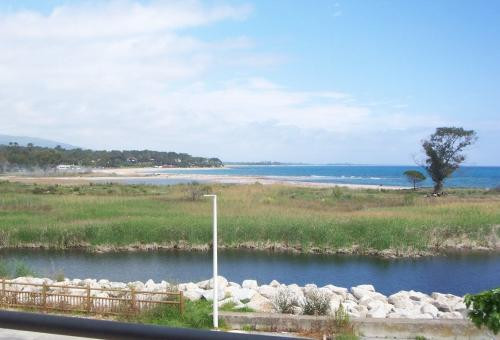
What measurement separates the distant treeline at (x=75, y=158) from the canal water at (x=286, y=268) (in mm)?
93375

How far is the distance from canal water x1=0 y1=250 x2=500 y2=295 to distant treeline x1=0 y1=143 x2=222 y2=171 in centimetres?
9337

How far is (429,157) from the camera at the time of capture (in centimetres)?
5406

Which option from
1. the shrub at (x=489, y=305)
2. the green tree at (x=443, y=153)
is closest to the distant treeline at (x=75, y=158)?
the green tree at (x=443, y=153)

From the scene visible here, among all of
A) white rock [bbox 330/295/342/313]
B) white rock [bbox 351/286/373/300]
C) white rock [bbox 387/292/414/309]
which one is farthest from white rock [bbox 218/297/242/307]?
white rock [bbox 387/292/414/309]

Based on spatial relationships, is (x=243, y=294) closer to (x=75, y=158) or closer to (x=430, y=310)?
(x=430, y=310)

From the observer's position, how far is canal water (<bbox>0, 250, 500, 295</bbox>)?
19.8m

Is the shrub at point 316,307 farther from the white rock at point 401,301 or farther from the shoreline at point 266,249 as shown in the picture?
the shoreline at point 266,249

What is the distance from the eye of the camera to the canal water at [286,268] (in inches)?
781

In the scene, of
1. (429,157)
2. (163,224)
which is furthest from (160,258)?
(429,157)

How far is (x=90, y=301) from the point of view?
1202cm

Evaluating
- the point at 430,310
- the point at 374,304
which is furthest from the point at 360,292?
the point at 430,310

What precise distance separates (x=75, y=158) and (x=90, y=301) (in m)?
141

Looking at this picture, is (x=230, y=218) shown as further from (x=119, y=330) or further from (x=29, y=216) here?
(x=119, y=330)

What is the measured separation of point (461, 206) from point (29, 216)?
86.0ft
